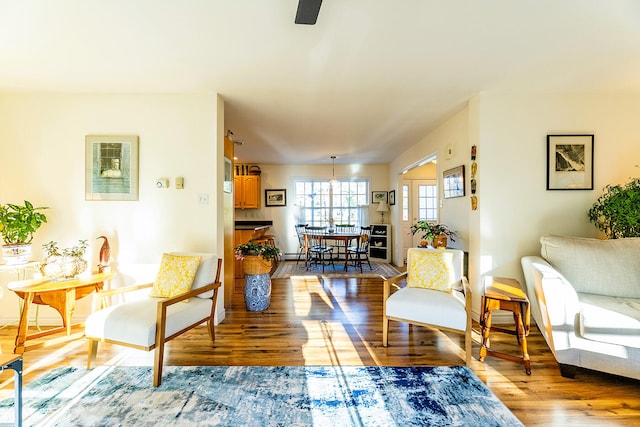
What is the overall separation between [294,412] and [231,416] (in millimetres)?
381

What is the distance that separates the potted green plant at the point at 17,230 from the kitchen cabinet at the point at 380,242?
235 inches

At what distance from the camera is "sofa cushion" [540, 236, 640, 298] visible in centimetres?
239

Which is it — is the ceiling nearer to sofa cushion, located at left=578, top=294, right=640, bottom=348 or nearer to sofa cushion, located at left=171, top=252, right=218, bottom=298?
sofa cushion, located at left=171, top=252, right=218, bottom=298

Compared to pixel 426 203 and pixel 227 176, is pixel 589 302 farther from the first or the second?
pixel 426 203

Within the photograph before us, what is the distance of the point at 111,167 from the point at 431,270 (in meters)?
3.52

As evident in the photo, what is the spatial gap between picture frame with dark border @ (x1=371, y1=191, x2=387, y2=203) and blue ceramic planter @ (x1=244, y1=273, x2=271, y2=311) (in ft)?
14.8

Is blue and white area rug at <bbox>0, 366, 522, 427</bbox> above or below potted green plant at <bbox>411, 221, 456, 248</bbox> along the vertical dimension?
below

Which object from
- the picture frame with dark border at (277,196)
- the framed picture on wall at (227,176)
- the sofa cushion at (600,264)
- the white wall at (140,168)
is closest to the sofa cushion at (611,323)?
the sofa cushion at (600,264)

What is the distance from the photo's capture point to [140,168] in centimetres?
303

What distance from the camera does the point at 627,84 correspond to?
2.83m

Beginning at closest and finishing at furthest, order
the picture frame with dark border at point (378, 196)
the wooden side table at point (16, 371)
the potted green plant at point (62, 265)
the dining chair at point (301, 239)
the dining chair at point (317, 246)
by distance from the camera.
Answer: the wooden side table at point (16, 371) → the potted green plant at point (62, 265) → the dining chair at point (317, 246) → the dining chair at point (301, 239) → the picture frame with dark border at point (378, 196)

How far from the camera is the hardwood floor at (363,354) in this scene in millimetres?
1809

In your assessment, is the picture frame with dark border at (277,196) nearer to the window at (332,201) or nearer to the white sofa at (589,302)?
the window at (332,201)

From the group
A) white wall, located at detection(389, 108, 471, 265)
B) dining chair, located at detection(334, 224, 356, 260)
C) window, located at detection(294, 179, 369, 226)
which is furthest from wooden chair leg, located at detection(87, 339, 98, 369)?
window, located at detection(294, 179, 369, 226)
